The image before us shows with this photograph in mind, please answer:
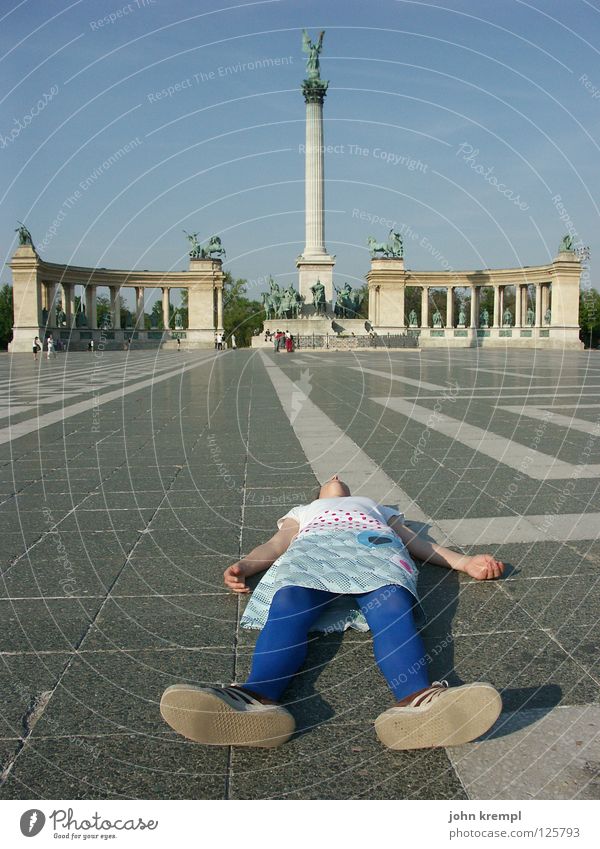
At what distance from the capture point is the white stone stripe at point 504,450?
28.9 feet

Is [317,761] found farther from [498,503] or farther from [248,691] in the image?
[498,503]

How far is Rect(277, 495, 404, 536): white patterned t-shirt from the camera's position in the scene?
15.6 ft

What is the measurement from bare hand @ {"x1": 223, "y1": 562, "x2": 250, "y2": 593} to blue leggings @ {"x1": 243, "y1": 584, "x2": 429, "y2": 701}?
0.90m

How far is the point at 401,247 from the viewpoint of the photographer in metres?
93.7

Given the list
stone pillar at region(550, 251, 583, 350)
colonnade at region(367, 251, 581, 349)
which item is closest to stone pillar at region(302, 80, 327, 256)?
colonnade at region(367, 251, 581, 349)

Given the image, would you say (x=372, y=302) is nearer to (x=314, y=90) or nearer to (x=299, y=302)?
(x=299, y=302)

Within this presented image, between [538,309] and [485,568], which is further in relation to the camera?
[538,309]

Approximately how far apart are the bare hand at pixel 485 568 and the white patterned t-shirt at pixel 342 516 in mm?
569

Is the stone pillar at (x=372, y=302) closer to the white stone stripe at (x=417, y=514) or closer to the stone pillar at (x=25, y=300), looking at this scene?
the stone pillar at (x=25, y=300)

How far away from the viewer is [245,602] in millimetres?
4895

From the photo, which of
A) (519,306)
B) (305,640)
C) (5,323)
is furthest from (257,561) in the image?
(5,323)

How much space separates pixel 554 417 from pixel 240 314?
88524 mm

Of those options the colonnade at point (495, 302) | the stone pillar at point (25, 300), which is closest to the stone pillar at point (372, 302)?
the colonnade at point (495, 302)
